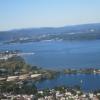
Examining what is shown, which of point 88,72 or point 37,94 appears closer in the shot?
point 37,94

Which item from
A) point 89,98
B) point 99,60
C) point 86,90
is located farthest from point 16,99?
point 99,60

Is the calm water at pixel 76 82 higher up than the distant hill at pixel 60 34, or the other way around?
the calm water at pixel 76 82

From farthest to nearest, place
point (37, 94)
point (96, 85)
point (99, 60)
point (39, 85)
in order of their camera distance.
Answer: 1. point (99, 60)
2. point (39, 85)
3. point (96, 85)
4. point (37, 94)

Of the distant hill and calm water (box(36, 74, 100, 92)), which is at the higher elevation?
calm water (box(36, 74, 100, 92))

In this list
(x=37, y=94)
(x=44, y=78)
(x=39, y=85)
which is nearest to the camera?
(x=37, y=94)

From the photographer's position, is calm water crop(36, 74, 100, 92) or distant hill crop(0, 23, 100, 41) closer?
calm water crop(36, 74, 100, 92)

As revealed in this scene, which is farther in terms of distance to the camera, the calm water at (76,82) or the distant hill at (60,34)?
the distant hill at (60,34)

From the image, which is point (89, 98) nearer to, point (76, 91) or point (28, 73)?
point (76, 91)

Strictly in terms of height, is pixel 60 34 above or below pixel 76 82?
below

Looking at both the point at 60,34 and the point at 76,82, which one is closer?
the point at 76,82

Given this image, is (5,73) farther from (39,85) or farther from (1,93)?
(1,93)
